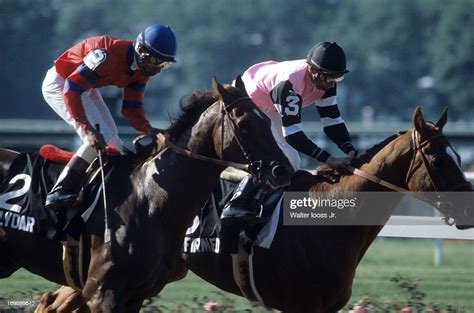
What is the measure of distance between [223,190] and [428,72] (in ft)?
136

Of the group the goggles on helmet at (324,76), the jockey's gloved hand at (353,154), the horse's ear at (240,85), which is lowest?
the jockey's gloved hand at (353,154)

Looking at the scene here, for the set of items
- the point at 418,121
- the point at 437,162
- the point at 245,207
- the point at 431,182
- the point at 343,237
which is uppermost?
the point at 418,121

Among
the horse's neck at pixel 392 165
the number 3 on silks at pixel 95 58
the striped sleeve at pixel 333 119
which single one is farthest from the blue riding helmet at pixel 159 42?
the horse's neck at pixel 392 165

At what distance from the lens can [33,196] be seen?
6348 millimetres

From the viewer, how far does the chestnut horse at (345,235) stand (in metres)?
6.19

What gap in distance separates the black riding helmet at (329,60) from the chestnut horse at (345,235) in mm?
520

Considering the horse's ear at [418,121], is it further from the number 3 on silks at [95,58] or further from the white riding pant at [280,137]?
the number 3 on silks at [95,58]

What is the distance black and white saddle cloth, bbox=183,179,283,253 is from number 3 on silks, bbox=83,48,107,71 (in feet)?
3.76

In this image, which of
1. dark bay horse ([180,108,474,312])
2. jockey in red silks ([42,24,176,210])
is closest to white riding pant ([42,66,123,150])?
jockey in red silks ([42,24,176,210])

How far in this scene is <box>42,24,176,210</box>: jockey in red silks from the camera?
20.0 feet

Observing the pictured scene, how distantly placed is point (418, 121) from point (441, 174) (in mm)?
324

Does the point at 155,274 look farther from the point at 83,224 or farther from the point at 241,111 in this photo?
the point at 241,111

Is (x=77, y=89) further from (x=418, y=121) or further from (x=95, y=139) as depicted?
(x=418, y=121)

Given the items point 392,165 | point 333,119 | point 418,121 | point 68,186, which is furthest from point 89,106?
point 418,121
